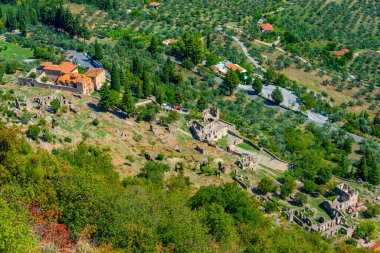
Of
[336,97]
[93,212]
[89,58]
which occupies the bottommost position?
[336,97]

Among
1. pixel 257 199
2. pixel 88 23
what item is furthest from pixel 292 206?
pixel 88 23

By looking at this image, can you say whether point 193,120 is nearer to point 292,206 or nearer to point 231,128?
point 231,128

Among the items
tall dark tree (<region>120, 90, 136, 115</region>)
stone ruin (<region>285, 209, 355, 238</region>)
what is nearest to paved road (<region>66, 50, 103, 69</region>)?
tall dark tree (<region>120, 90, 136, 115</region>)

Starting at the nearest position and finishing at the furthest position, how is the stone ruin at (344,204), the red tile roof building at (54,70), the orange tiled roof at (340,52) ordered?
the stone ruin at (344,204), the red tile roof building at (54,70), the orange tiled roof at (340,52)

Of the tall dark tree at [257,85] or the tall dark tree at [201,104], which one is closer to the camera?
the tall dark tree at [201,104]

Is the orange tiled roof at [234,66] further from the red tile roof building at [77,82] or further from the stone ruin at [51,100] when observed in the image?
the stone ruin at [51,100]

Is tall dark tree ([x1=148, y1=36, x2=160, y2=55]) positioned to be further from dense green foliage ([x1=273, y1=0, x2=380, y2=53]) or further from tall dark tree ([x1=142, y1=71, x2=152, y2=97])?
dense green foliage ([x1=273, y1=0, x2=380, y2=53])

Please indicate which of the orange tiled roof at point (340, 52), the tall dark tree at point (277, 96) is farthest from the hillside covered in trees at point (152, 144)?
the orange tiled roof at point (340, 52)
